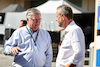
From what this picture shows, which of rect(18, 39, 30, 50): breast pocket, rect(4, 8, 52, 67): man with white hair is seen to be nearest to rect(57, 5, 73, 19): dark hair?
rect(4, 8, 52, 67): man with white hair

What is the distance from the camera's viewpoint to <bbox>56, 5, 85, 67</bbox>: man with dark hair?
2.40 m

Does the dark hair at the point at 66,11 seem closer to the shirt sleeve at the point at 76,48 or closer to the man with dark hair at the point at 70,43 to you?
the man with dark hair at the point at 70,43

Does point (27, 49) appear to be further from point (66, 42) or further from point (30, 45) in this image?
point (66, 42)

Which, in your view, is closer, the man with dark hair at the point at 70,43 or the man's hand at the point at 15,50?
the man with dark hair at the point at 70,43

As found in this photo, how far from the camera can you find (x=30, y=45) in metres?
2.96

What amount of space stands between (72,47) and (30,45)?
0.71 meters

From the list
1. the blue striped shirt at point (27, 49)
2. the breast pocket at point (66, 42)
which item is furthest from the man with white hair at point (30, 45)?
the breast pocket at point (66, 42)

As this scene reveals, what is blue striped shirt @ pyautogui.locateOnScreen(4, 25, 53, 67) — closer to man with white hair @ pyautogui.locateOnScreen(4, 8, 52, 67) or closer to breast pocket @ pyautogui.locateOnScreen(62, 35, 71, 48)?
man with white hair @ pyautogui.locateOnScreen(4, 8, 52, 67)

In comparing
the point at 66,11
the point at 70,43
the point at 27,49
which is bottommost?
the point at 27,49

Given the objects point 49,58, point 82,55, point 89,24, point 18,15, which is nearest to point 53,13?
point 18,15

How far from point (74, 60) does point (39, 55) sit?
70 centimetres

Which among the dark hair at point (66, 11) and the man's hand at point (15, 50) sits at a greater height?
the dark hair at point (66, 11)

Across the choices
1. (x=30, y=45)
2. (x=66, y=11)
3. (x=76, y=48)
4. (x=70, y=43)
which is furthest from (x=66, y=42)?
(x=30, y=45)

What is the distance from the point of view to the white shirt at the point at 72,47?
239 centimetres
